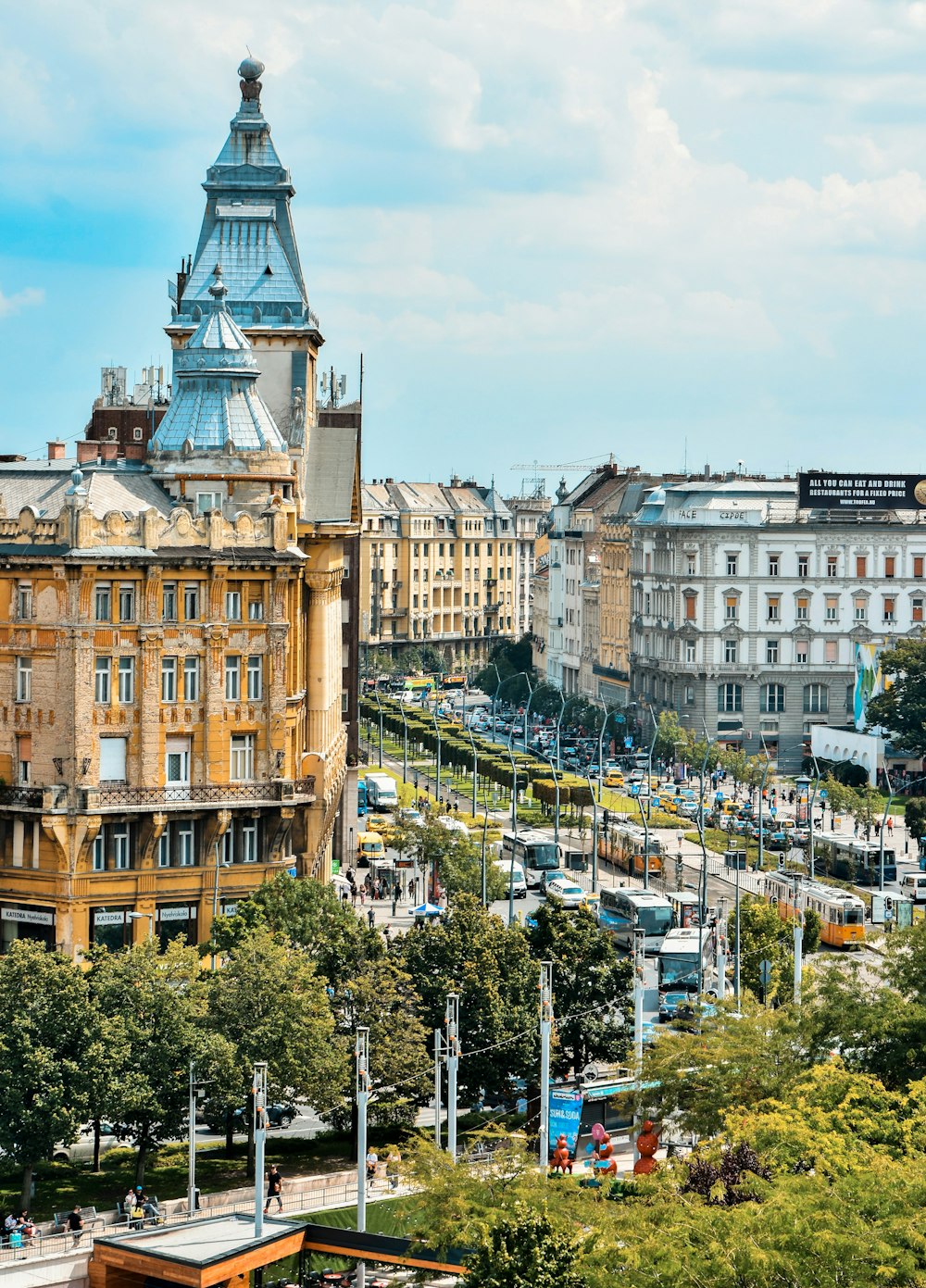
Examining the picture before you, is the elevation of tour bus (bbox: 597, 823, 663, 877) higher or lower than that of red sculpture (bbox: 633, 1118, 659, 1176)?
higher

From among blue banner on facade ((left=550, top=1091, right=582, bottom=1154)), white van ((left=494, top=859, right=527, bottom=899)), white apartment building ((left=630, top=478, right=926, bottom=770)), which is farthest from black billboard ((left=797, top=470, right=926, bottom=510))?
blue banner on facade ((left=550, top=1091, right=582, bottom=1154))

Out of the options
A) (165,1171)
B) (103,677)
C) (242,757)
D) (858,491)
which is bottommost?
(165,1171)

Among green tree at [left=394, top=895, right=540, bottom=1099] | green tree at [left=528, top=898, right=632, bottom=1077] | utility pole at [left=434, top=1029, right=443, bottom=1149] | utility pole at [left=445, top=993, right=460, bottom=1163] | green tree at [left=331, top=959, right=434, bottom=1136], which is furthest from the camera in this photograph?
green tree at [left=528, top=898, right=632, bottom=1077]

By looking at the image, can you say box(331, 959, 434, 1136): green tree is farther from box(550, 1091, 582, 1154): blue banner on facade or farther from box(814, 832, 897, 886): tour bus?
box(814, 832, 897, 886): tour bus

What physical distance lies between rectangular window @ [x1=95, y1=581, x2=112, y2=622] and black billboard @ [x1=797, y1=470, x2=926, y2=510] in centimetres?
10146

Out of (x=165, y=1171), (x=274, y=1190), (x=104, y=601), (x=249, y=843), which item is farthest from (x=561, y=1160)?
(x=104, y=601)

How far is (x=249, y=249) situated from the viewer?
102 meters

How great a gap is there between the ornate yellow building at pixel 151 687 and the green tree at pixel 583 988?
40.5 ft

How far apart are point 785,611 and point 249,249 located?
82131 mm

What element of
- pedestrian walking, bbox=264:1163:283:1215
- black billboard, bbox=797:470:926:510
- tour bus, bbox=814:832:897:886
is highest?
black billboard, bbox=797:470:926:510

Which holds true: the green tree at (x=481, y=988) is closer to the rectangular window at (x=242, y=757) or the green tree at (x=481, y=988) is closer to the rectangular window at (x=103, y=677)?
the rectangular window at (x=242, y=757)

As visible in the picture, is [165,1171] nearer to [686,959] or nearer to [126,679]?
[126,679]

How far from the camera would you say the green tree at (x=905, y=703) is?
150375 mm

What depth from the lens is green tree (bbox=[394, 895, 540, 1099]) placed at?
70.2 meters
